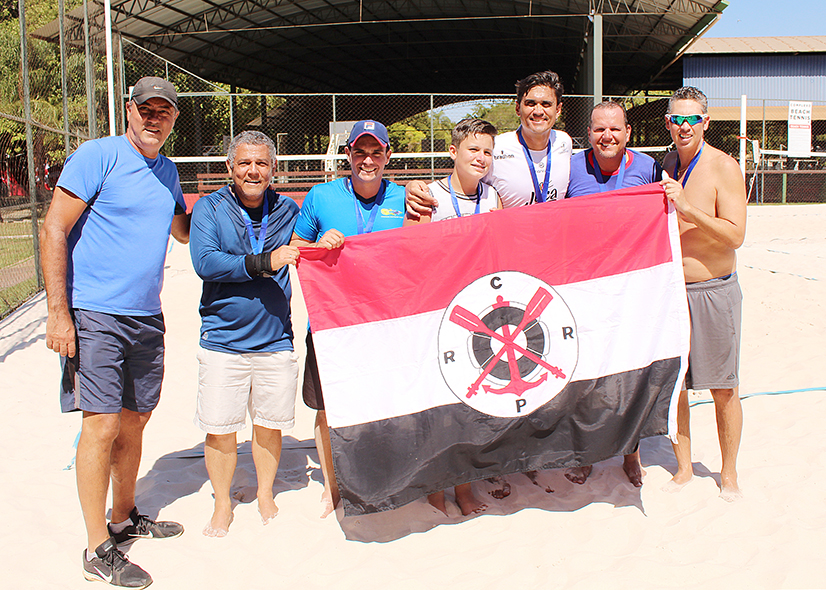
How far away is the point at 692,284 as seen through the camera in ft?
10.7

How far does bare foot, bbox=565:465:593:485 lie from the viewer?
139 inches

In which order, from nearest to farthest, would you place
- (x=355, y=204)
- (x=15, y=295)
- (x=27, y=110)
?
(x=355, y=204) < (x=27, y=110) < (x=15, y=295)

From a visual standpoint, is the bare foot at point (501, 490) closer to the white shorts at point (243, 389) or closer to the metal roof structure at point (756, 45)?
the white shorts at point (243, 389)

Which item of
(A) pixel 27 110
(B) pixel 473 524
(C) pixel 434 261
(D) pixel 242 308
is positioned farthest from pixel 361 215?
(A) pixel 27 110

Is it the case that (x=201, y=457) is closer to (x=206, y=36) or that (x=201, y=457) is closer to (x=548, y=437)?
(x=548, y=437)

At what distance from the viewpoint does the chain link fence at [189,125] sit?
915 centimetres

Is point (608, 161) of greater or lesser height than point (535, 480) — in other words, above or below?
above

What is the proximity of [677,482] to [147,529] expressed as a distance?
113 inches

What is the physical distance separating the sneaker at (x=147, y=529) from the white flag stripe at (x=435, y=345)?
105cm

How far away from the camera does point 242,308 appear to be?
2.92 metres

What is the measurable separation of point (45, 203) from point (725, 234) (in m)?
10.1

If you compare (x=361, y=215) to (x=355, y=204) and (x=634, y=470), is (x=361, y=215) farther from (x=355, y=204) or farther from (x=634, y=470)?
(x=634, y=470)

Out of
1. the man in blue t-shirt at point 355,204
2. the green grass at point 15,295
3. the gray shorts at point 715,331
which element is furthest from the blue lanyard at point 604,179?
the green grass at point 15,295

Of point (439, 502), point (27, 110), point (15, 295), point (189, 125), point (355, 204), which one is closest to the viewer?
point (355, 204)
